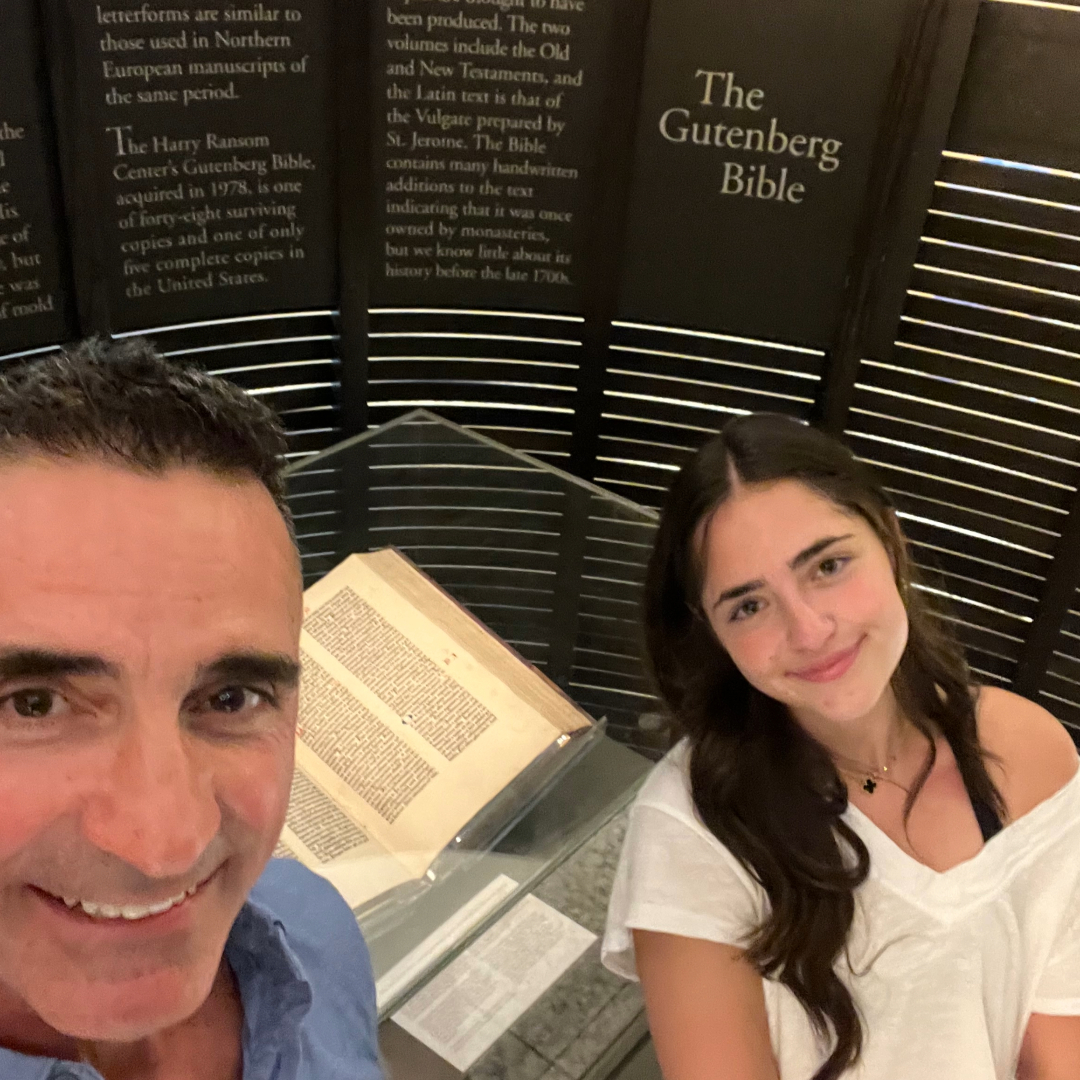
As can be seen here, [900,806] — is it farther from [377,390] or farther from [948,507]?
[377,390]

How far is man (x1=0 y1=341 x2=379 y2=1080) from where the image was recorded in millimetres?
588

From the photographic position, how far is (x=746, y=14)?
181 cm

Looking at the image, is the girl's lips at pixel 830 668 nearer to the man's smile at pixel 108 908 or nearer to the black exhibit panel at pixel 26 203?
the man's smile at pixel 108 908

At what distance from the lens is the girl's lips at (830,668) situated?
1.18 m

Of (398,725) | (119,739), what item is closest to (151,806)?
(119,739)

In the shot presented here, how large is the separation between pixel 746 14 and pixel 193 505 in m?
1.64

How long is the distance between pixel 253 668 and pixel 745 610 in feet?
2.39

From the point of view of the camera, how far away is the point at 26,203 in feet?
5.73

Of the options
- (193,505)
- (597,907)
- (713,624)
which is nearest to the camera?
(193,505)

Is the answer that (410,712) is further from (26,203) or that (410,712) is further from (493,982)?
(26,203)

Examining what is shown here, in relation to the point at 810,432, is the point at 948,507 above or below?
below

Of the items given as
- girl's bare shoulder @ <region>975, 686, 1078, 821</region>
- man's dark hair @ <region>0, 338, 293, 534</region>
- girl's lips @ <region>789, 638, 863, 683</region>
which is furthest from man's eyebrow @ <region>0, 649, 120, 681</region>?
girl's bare shoulder @ <region>975, 686, 1078, 821</region>

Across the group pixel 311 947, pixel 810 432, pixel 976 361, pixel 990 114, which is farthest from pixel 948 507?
pixel 311 947

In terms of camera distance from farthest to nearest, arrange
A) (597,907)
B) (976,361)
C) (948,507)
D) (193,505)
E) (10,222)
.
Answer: (948,507) → (976,361) → (10,222) → (597,907) → (193,505)
